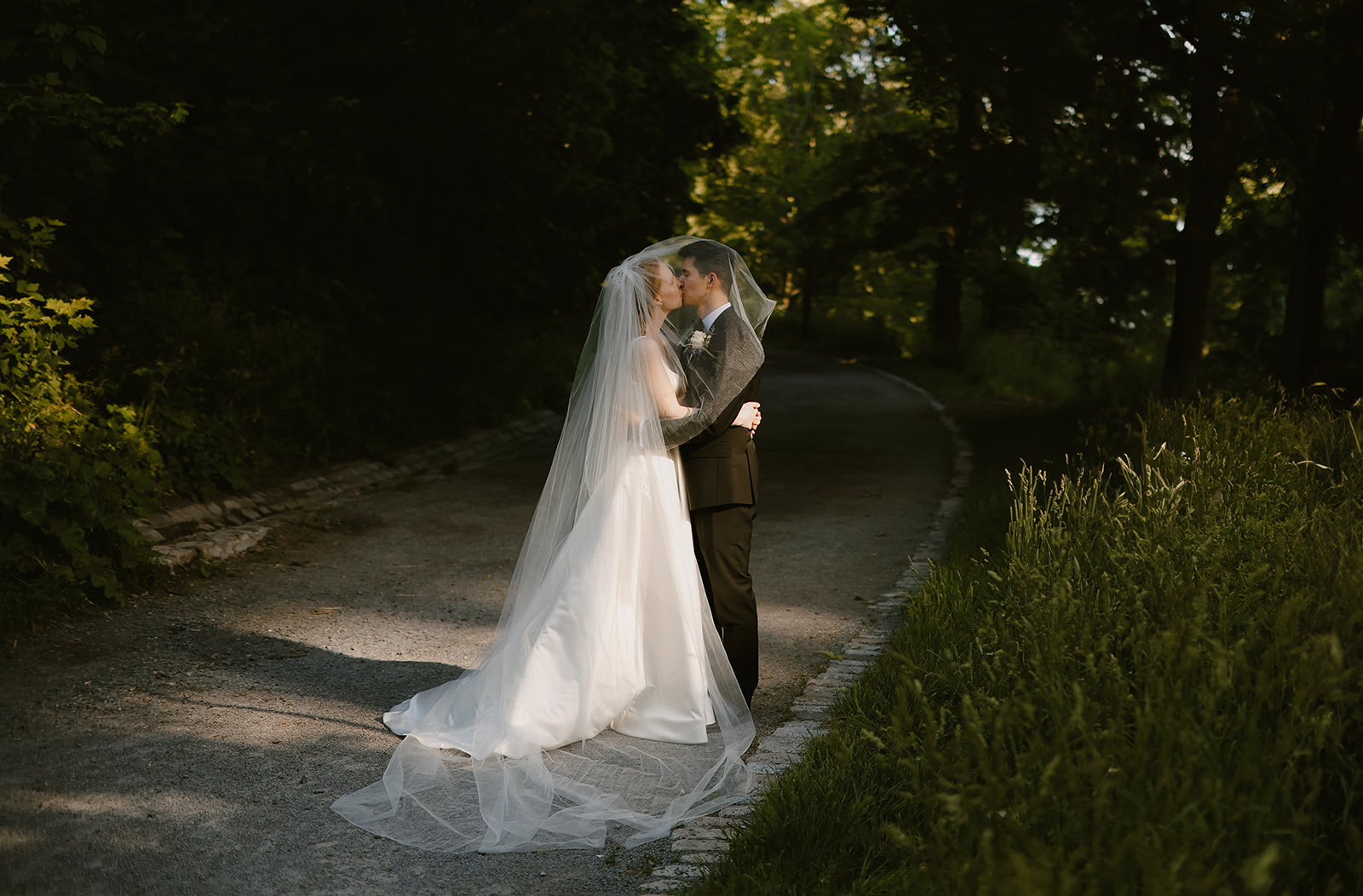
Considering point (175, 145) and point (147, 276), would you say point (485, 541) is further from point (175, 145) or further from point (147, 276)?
point (175, 145)

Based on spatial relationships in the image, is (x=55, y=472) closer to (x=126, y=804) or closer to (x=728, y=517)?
(x=126, y=804)

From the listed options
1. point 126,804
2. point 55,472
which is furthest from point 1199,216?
point 126,804

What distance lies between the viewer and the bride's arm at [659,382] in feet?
17.5

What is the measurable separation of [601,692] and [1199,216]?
565 inches

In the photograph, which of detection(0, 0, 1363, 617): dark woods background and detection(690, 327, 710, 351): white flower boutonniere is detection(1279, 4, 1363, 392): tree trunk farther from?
detection(690, 327, 710, 351): white flower boutonniere

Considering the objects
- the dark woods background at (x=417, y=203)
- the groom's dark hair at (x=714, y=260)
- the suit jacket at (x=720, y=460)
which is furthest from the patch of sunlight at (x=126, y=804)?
the groom's dark hair at (x=714, y=260)

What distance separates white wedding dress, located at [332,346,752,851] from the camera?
4516 mm

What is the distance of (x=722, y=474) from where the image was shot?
5438mm

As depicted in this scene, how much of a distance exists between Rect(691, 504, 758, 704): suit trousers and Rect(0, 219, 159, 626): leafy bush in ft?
12.2

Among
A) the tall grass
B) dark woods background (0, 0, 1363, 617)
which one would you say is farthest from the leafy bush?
the tall grass

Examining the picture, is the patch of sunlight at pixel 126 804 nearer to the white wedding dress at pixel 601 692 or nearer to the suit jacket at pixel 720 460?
the white wedding dress at pixel 601 692

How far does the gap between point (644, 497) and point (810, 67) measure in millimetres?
53434

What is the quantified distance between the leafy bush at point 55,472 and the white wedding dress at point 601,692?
2832mm

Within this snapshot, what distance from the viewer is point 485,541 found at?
9.48 m
